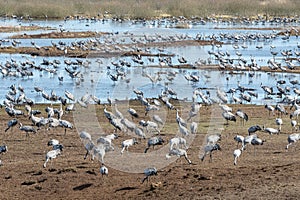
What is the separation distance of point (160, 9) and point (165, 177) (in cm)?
7456

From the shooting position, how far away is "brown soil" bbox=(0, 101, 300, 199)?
1238cm

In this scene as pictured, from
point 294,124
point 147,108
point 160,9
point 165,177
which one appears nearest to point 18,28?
point 160,9

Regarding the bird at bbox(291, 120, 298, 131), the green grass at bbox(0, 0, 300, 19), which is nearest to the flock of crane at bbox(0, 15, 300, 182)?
the bird at bbox(291, 120, 298, 131)

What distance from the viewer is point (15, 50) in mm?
47281

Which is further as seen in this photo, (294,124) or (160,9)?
(160,9)

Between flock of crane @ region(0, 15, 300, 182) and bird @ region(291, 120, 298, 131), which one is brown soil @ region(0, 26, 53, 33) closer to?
flock of crane @ region(0, 15, 300, 182)

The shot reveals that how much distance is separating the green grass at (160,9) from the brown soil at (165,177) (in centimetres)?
6322

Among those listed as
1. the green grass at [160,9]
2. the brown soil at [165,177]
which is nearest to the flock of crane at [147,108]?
the brown soil at [165,177]

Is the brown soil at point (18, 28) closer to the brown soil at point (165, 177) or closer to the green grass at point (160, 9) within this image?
the green grass at point (160, 9)

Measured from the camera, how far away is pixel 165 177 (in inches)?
535

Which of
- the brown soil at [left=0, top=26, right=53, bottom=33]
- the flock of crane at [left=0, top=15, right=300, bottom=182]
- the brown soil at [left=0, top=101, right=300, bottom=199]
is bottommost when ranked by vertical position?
the brown soil at [left=0, top=26, right=53, bottom=33]

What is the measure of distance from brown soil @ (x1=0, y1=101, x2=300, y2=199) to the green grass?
2489 inches

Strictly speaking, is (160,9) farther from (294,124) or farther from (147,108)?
(294,124)

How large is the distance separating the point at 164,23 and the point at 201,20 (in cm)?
675
